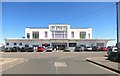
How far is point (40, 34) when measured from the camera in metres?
113

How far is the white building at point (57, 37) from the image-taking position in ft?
358

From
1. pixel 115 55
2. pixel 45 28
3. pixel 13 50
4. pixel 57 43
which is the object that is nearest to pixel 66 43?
pixel 57 43

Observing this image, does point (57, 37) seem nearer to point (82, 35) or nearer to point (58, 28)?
point (58, 28)

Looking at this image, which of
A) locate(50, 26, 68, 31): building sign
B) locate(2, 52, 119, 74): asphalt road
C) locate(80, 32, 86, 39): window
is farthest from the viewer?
locate(80, 32, 86, 39): window

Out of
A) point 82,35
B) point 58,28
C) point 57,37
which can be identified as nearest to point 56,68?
point 57,37

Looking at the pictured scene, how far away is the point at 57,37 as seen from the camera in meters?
112

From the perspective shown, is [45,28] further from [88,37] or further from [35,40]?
[88,37]

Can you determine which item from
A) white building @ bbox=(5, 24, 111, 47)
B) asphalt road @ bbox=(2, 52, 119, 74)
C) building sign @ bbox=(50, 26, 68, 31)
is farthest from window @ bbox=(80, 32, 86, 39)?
asphalt road @ bbox=(2, 52, 119, 74)

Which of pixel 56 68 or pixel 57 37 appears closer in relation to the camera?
pixel 56 68

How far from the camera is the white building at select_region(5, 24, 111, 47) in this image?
109062 millimetres

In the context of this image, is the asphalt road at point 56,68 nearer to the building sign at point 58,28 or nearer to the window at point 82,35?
the building sign at point 58,28

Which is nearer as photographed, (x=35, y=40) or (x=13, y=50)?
(x=13, y=50)

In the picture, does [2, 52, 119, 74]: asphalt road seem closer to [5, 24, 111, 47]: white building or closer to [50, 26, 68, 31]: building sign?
[5, 24, 111, 47]: white building

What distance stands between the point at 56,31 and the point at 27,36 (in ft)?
36.9
